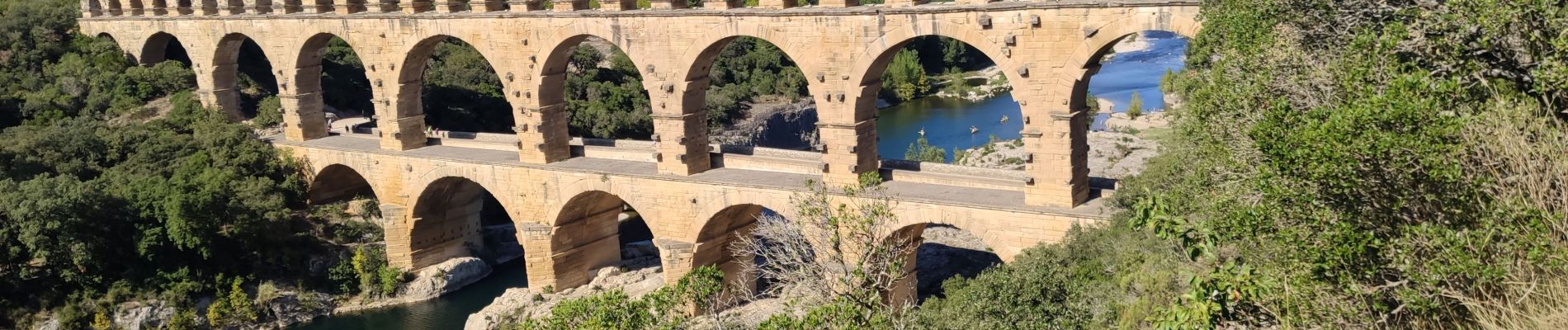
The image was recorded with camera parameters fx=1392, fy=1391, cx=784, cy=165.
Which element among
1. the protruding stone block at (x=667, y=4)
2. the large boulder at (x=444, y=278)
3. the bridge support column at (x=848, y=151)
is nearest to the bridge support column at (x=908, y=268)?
the bridge support column at (x=848, y=151)

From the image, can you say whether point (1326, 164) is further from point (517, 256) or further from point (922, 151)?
point (922, 151)

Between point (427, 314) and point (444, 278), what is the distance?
4.08 feet

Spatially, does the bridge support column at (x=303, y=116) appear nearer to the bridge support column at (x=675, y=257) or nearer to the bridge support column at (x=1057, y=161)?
the bridge support column at (x=675, y=257)

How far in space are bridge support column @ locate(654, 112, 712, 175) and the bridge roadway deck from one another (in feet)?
0.49

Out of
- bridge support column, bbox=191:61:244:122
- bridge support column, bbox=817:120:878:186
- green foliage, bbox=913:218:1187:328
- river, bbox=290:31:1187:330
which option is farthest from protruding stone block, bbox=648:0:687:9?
bridge support column, bbox=191:61:244:122

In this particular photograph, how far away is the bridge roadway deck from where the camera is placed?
Result: 56.2ft

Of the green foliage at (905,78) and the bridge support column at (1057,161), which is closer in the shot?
the bridge support column at (1057,161)

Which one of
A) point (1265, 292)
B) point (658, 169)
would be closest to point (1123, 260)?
point (1265, 292)

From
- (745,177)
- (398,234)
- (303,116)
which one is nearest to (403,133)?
(398,234)

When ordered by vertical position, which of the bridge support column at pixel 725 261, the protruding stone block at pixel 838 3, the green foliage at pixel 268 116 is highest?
the protruding stone block at pixel 838 3

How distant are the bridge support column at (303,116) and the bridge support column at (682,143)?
9102mm

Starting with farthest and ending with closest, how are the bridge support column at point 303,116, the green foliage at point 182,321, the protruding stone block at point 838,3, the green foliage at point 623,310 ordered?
the bridge support column at point 303,116 < the green foliage at point 182,321 < the protruding stone block at point 838,3 < the green foliage at point 623,310

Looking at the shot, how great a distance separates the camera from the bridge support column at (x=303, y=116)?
25984 mm

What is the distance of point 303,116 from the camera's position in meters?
26.2
